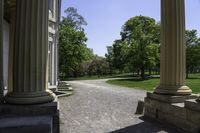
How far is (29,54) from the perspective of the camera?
4.59 meters

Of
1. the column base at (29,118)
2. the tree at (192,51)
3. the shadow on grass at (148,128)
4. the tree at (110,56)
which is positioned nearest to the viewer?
the column base at (29,118)

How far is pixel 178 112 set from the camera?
6281 millimetres

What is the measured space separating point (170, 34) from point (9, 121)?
4638 mm

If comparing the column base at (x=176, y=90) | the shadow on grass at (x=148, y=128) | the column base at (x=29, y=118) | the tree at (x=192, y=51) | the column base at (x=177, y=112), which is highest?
the tree at (x=192, y=51)

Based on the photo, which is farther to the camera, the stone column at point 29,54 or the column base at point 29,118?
the stone column at point 29,54

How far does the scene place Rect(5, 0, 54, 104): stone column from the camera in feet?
15.1

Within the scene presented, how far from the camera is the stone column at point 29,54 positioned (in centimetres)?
459

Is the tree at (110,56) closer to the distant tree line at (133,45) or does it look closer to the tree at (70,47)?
the distant tree line at (133,45)

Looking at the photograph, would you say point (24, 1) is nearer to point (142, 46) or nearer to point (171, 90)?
point (171, 90)

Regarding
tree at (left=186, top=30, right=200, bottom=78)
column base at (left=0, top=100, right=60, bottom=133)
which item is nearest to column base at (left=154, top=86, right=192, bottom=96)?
column base at (left=0, top=100, right=60, bottom=133)

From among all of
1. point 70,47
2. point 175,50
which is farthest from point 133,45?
point 175,50

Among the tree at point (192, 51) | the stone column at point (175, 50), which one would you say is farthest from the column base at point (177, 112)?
the tree at point (192, 51)

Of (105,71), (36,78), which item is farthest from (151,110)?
(105,71)

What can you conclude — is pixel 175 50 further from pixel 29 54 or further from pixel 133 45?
pixel 133 45
